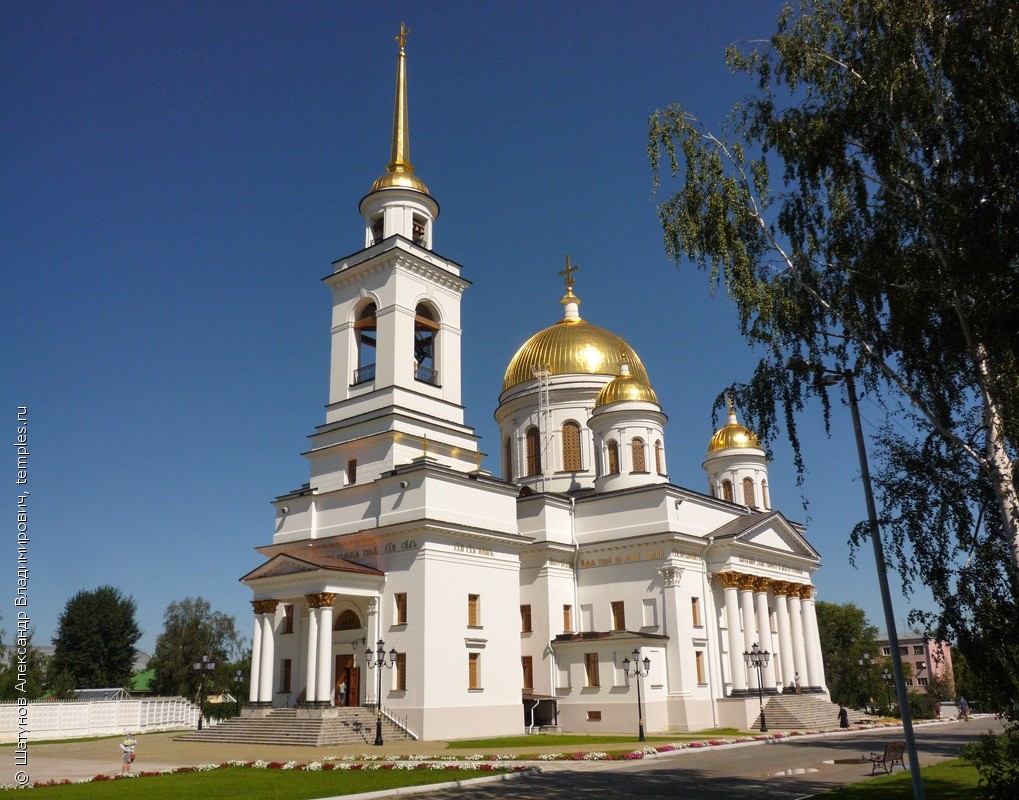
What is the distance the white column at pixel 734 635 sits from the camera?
114ft

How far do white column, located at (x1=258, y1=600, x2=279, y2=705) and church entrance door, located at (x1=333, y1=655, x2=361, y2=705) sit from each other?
90.3 inches

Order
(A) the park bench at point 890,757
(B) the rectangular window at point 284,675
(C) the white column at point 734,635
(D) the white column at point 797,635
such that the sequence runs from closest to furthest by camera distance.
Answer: (A) the park bench at point 890,757
(B) the rectangular window at point 284,675
(C) the white column at point 734,635
(D) the white column at point 797,635

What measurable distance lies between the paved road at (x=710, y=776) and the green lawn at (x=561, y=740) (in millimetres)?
4183

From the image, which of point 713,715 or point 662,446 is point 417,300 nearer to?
point 662,446

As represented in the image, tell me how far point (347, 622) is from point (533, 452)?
1496 centimetres

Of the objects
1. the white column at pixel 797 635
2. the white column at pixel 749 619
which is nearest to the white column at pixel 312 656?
the white column at pixel 749 619

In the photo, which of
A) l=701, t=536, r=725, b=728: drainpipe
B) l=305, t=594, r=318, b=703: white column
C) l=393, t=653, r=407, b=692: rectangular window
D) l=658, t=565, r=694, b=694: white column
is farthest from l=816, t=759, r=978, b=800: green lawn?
l=305, t=594, r=318, b=703: white column

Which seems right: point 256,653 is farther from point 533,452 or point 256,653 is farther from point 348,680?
point 533,452

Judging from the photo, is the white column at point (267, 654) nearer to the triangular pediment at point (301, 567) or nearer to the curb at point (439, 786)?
the triangular pediment at point (301, 567)

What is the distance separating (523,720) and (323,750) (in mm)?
9047

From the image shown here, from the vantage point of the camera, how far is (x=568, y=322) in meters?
46.7

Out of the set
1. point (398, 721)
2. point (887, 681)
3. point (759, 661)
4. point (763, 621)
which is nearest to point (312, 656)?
point (398, 721)

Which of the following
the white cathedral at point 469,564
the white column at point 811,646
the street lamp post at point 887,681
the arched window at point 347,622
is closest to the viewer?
the white cathedral at point 469,564

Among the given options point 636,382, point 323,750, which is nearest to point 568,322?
point 636,382
